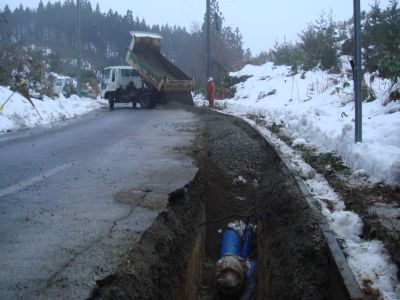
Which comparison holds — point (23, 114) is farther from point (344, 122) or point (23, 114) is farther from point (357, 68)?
point (357, 68)

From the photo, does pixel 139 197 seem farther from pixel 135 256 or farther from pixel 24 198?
pixel 135 256

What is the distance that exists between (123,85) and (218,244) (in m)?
22.0

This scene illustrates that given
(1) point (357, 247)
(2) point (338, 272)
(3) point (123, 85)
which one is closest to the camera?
(2) point (338, 272)

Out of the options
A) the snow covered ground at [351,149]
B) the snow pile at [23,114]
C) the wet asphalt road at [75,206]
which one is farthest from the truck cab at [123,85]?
the wet asphalt road at [75,206]

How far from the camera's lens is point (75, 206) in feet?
16.7

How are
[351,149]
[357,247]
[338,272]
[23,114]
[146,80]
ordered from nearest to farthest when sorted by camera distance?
[338,272], [357,247], [351,149], [23,114], [146,80]

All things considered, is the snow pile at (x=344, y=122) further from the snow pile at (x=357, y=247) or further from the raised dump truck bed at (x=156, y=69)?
the raised dump truck bed at (x=156, y=69)

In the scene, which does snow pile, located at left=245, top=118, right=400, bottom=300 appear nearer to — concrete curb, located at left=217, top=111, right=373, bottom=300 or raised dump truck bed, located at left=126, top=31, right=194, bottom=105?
concrete curb, located at left=217, top=111, right=373, bottom=300

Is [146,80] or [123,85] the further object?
[123,85]

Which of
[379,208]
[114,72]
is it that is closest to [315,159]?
[379,208]

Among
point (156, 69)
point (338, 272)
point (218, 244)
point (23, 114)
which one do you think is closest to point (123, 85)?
point (156, 69)

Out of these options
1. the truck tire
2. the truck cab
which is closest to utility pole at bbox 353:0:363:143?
the truck tire

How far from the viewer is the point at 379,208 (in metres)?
4.44

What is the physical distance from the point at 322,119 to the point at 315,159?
2.55 meters
